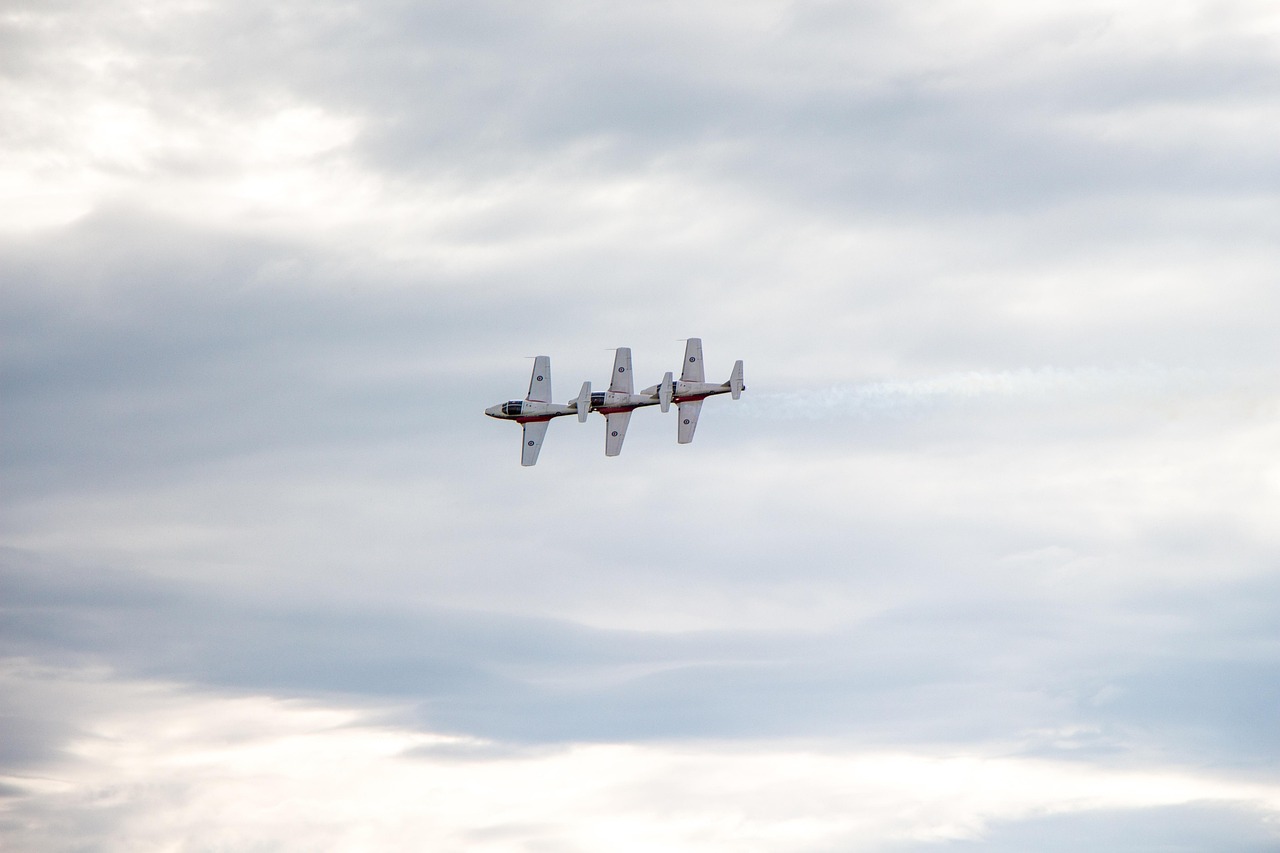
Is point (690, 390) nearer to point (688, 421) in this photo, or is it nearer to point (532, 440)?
point (688, 421)

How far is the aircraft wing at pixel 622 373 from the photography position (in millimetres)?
186000

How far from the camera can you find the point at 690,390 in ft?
602

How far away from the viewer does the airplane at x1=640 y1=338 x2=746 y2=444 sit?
18212 centimetres

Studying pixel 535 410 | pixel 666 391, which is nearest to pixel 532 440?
pixel 535 410

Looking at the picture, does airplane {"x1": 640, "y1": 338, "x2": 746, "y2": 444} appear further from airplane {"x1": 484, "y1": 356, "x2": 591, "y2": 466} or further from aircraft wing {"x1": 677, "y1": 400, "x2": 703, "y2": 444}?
airplane {"x1": 484, "y1": 356, "x2": 591, "y2": 466}

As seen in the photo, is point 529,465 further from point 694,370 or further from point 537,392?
point 694,370

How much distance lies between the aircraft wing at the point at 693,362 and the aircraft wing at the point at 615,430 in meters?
7.68

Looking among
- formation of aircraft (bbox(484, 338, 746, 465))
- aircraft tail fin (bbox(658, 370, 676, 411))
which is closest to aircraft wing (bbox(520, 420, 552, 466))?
formation of aircraft (bbox(484, 338, 746, 465))

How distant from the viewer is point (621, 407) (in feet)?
608

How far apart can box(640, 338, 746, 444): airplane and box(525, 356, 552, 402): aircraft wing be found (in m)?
12.0

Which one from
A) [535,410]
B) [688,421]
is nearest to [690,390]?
[688,421]

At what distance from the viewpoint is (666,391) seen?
181m

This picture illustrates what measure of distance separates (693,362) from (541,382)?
56.9 feet

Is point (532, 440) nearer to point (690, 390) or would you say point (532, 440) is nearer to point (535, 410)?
point (535, 410)
